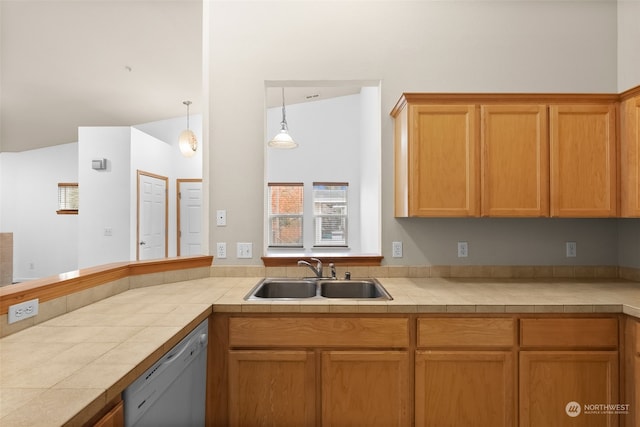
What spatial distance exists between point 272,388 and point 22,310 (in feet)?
3.60

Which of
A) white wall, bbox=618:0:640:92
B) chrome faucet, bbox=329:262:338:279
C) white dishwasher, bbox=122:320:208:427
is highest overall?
white wall, bbox=618:0:640:92

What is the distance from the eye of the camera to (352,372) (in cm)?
166

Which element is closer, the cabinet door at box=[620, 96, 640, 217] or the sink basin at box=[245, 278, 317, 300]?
the cabinet door at box=[620, 96, 640, 217]

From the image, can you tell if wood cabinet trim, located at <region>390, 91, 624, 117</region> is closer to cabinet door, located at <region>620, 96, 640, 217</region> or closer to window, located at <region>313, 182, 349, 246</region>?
cabinet door, located at <region>620, 96, 640, 217</region>

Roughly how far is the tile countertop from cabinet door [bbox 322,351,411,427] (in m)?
0.24

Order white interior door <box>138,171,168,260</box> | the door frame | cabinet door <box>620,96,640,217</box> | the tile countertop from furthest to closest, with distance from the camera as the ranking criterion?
1. white interior door <box>138,171,168,260</box>
2. the door frame
3. cabinet door <box>620,96,640,217</box>
4. the tile countertop

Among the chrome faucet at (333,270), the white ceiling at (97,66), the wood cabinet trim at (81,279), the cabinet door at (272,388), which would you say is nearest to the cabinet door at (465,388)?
the cabinet door at (272,388)

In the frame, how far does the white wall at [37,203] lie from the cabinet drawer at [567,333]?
7449 mm

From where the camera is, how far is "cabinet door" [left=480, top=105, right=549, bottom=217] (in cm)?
202

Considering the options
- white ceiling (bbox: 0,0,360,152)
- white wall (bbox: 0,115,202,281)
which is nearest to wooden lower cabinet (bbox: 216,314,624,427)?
white ceiling (bbox: 0,0,360,152)

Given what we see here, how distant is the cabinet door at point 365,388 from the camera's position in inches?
64.9

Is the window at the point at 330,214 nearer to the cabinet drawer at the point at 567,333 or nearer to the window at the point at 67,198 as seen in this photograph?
the cabinet drawer at the point at 567,333

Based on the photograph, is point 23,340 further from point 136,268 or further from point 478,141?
point 478,141

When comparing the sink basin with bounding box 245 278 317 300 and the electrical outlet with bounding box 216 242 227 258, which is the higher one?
the electrical outlet with bounding box 216 242 227 258
